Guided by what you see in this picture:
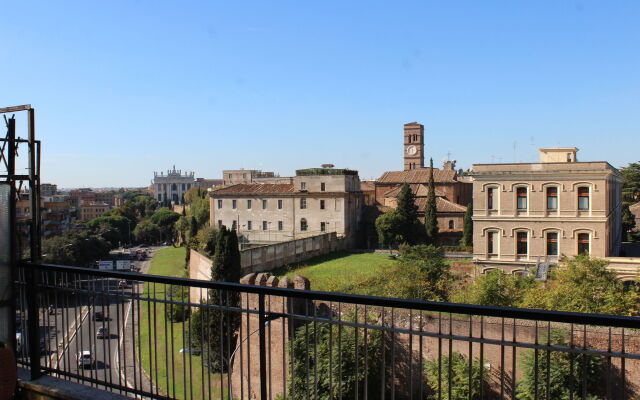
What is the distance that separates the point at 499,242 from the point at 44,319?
26.9 metres

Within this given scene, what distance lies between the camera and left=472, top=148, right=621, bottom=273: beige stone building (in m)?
26.3

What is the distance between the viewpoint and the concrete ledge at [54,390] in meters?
4.02

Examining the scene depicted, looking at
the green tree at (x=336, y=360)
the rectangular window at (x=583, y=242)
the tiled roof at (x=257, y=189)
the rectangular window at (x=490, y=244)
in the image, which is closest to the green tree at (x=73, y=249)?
the tiled roof at (x=257, y=189)

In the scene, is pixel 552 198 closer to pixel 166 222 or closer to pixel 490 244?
pixel 490 244

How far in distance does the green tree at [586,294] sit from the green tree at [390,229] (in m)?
23.4

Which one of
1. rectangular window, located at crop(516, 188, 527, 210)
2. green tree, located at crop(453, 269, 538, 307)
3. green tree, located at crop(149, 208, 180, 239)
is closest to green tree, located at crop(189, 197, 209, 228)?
green tree, located at crop(149, 208, 180, 239)

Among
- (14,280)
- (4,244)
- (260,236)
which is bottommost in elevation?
(260,236)

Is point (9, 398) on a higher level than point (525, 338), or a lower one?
higher

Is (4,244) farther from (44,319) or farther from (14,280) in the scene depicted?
(44,319)

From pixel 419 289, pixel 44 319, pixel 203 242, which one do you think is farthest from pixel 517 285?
pixel 203 242

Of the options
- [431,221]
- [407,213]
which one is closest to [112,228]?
[407,213]

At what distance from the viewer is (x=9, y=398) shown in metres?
3.82

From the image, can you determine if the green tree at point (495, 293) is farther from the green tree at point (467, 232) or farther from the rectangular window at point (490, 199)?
the green tree at point (467, 232)

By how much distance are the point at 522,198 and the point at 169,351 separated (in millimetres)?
19639
